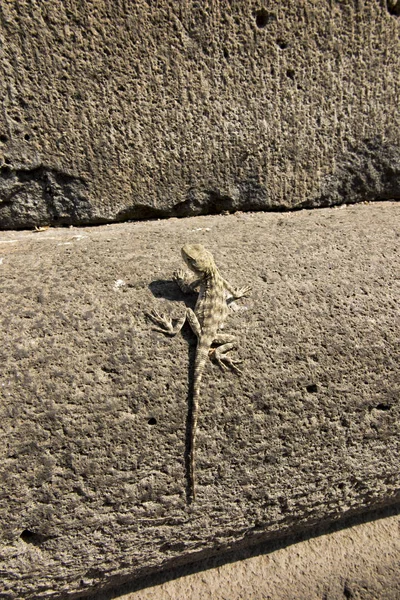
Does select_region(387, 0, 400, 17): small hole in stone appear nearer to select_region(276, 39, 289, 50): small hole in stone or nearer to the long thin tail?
select_region(276, 39, 289, 50): small hole in stone

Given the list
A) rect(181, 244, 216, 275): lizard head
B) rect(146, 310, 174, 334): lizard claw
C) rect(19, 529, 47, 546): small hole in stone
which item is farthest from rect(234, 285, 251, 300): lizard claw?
rect(19, 529, 47, 546): small hole in stone

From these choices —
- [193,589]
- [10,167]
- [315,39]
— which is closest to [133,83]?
[10,167]

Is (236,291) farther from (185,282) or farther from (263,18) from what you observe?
(263,18)

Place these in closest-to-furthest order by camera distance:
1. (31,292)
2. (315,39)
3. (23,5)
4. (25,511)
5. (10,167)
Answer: (25,511) < (31,292) < (23,5) < (10,167) < (315,39)

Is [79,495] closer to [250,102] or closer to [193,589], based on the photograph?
[193,589]

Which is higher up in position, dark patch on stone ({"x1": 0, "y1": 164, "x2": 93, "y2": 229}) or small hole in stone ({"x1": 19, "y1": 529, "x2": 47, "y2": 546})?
dark patch on stone ({"x1": 0, "y1": 164, "x2": 93, "y2": 229})

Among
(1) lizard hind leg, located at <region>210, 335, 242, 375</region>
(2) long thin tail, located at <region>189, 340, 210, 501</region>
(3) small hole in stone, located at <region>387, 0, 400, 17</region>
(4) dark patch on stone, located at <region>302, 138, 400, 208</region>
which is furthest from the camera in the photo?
(4) dark patch on stone, located at <region>302, 138, 400, 208</region>
